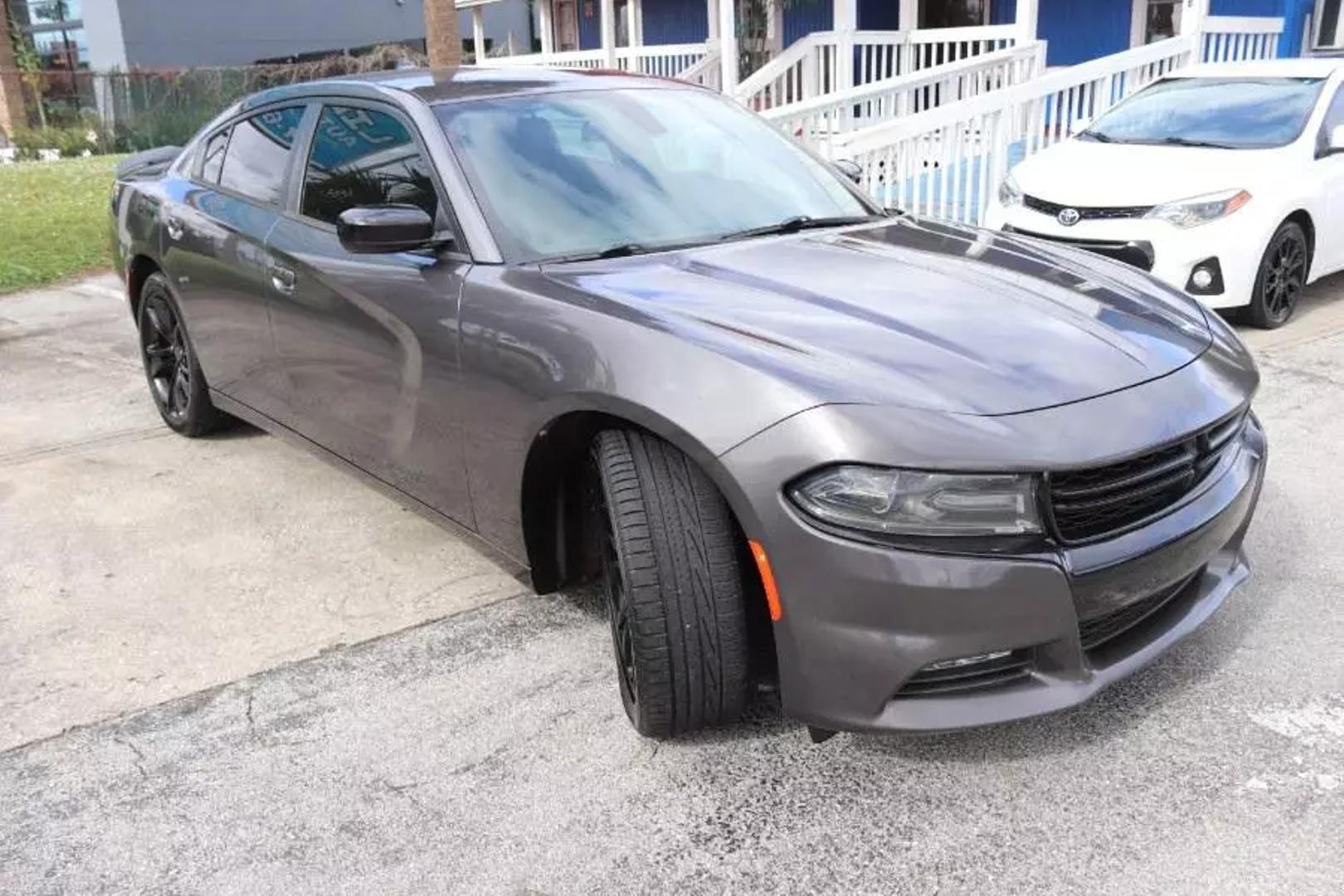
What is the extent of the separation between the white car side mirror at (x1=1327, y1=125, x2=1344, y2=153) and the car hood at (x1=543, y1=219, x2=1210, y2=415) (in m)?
4.55

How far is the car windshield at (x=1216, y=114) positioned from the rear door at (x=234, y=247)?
18.3 feet

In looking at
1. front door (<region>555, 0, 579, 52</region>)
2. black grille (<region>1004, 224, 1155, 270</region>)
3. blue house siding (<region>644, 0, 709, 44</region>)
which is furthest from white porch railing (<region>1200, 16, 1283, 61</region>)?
front door (<region>555, 0, 579, 52</region>)

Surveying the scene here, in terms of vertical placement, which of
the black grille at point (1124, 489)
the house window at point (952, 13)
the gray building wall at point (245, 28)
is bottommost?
the black grille at point (1124, 489)

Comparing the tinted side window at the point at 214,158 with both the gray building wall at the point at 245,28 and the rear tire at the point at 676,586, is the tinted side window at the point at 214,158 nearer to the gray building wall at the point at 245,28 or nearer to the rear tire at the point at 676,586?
the rear tire at the point at 676,586

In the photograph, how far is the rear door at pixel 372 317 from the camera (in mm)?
3283

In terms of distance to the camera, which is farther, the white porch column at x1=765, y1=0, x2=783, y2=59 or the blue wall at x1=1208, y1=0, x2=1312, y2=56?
the white porch column at x1=765, y1=0, x2=783, y2=59

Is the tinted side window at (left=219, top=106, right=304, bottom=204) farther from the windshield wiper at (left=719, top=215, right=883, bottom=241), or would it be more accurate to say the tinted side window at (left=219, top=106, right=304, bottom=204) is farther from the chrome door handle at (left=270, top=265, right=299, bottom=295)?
the windshield wiper at (left=719, top=215, right=883, bottom=241)

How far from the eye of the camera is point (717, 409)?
8.04 ft

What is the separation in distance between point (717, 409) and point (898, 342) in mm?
458

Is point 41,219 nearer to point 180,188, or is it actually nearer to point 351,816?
point 180,188

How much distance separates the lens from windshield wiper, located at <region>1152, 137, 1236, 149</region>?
712 cm

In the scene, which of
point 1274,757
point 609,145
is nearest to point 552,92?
point 609,145

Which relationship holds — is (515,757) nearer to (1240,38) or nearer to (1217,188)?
(1217,188)

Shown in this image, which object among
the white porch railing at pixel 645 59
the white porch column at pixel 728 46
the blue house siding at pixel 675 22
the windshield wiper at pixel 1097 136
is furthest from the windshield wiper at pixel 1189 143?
the blue house siding at pixel 675 22
